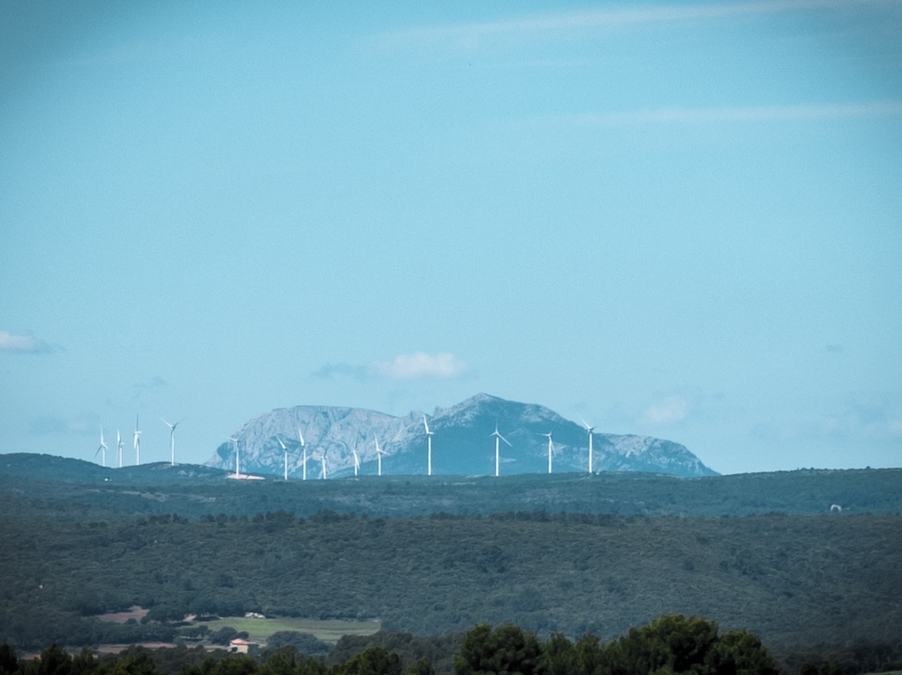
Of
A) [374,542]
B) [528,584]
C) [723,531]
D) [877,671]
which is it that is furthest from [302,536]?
[877,671]

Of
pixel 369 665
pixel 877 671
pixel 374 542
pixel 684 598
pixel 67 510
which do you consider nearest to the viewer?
pixel 369 665

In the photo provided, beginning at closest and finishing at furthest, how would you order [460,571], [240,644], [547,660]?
1. [547,660]
2. [240,644]
3. [460,571]

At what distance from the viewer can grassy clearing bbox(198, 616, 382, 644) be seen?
13362cm

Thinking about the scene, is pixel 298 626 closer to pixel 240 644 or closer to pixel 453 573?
pixel 240 644

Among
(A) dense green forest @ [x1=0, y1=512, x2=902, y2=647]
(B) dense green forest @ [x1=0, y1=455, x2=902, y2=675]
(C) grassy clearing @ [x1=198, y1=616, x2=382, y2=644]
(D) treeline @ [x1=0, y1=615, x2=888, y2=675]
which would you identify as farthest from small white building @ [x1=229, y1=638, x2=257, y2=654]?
(D) treeline @ [x1=0, y1=615, x2=888, y2=675]

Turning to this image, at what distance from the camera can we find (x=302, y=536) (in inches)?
6634

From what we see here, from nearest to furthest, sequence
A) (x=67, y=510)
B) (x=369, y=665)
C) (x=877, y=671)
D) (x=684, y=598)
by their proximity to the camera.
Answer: (x=369, y=665), (x=877, y=671), (x=684, y=598), (x=67, y=510)

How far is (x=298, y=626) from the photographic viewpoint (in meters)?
140

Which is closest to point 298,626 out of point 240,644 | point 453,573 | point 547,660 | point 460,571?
point 240,644

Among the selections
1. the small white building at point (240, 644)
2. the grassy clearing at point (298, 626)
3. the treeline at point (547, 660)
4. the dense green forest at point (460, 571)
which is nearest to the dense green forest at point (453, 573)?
the dense green forest at point (460, 571)

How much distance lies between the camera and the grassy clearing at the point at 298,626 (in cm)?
13362

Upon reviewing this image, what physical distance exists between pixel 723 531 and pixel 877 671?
8086 cm

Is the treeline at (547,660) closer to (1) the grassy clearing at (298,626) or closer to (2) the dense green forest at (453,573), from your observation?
(2) the dense green forest at (453,573)

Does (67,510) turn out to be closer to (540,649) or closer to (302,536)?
(302,536)
